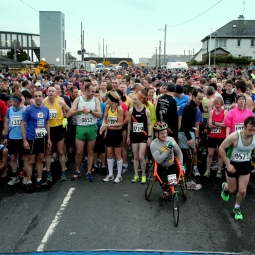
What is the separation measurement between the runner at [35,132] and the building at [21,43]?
80.6m

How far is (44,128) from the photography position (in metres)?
7.18

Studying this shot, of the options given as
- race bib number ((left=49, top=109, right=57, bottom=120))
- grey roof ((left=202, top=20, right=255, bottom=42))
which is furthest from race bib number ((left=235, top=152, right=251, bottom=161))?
grey roof ((left=202, top=20, right=255, bottom=42))

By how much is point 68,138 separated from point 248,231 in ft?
18.2

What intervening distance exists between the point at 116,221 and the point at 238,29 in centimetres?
7816

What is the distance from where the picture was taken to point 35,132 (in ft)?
23.2

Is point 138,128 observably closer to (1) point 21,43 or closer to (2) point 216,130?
(2) point 216,130

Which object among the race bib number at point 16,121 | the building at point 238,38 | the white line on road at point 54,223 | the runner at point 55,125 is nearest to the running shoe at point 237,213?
the white line on road at point 54,223

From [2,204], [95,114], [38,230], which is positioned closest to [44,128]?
[95,114]

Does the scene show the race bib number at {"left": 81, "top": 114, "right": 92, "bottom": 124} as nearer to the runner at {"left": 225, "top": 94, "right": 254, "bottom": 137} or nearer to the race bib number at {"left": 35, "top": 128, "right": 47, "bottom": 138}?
the race bib number at {"left": 35, "top": 128, "right": 47, "bottom": 138}

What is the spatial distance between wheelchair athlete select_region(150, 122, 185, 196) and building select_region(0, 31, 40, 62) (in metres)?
82.2

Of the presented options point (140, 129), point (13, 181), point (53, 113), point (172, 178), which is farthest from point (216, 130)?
point (13, 181)

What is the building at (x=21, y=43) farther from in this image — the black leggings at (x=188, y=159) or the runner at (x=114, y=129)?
the black leggings at (x=188, y=159)

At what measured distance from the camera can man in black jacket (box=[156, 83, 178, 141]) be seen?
24.4 ft

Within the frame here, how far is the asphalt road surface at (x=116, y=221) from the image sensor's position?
15.7ft
